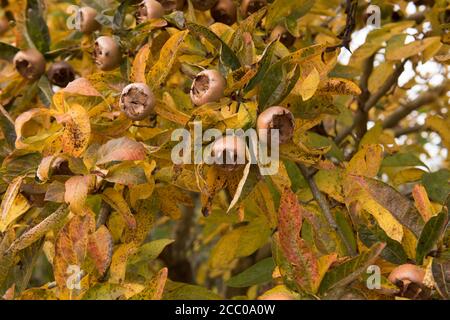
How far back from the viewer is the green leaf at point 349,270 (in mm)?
854

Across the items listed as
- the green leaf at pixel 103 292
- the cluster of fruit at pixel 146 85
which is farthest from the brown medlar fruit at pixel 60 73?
the green leaf at pixel 103 292

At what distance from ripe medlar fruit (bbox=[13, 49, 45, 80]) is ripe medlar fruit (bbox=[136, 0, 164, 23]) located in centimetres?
31

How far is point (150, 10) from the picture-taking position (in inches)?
51.3

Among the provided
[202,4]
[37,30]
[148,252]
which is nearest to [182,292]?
[148,252]

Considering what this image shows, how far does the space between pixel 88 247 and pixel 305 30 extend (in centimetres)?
99

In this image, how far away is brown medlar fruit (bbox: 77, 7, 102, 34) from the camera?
149cm

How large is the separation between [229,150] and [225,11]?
556 millimetres

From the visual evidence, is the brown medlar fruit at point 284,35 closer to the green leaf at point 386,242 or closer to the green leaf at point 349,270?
the green leaf at point 386,242

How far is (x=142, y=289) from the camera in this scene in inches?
37.4

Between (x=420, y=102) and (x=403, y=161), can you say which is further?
(x=420, y=102)

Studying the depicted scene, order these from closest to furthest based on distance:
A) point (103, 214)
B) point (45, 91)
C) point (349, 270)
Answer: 1. point (349, 270)
2. point (103, 214)
3. point (45, 91)

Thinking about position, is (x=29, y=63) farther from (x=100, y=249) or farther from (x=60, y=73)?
(x=100, y=249)
